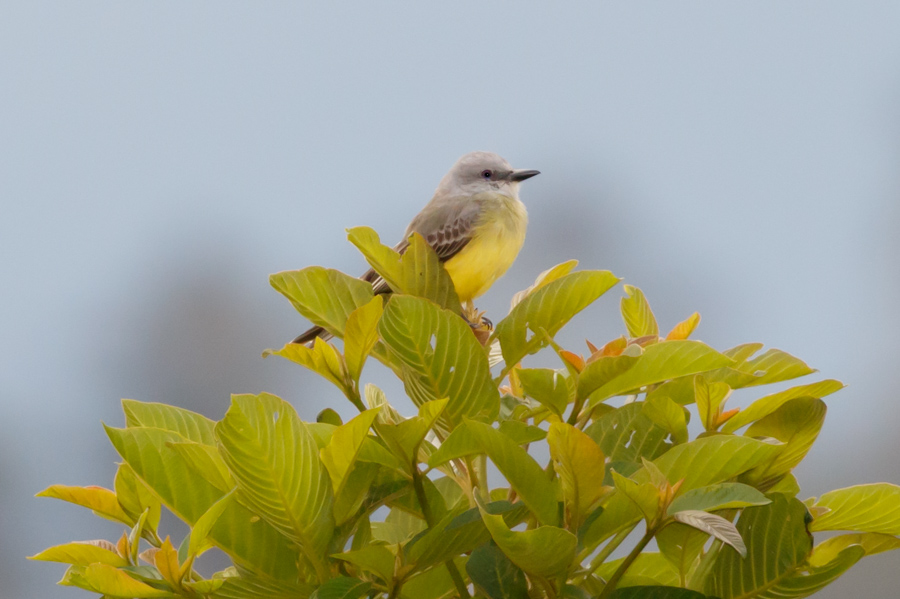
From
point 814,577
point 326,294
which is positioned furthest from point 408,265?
point 814,577

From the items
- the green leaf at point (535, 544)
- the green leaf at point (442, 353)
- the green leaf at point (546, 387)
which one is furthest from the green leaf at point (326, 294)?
the green leaf at point (535, 544)

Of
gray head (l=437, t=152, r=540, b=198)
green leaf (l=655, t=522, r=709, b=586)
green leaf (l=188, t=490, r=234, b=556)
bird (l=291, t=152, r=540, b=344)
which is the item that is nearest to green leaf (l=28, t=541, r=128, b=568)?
green leaf (l=188, t=490, r=234, b=556)

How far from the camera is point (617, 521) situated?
3.03 ft

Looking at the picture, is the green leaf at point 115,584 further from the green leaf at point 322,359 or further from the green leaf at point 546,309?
the green leaf at point 546,309

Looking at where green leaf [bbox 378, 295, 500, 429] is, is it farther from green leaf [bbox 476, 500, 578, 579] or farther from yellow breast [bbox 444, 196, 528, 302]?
yellow breast [bbox 444, 196, 528, 302]

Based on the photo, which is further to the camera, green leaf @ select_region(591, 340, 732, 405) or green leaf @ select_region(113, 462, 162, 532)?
green leaf @ select_region(113, 462, 162, 532)

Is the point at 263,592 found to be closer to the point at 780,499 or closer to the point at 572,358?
the point at 572,358

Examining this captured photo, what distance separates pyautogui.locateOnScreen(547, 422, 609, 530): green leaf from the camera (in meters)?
0.85

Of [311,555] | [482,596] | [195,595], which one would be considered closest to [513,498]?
[482,596]

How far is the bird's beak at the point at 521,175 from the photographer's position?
2536mm

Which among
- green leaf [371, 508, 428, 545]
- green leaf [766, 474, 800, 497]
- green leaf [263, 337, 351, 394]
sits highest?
green leaf [263, 337, 351, 394]

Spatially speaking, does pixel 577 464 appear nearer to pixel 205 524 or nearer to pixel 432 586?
pixel 432 586

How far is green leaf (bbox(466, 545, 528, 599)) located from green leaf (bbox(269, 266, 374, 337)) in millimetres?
313

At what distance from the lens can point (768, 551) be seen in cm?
96
